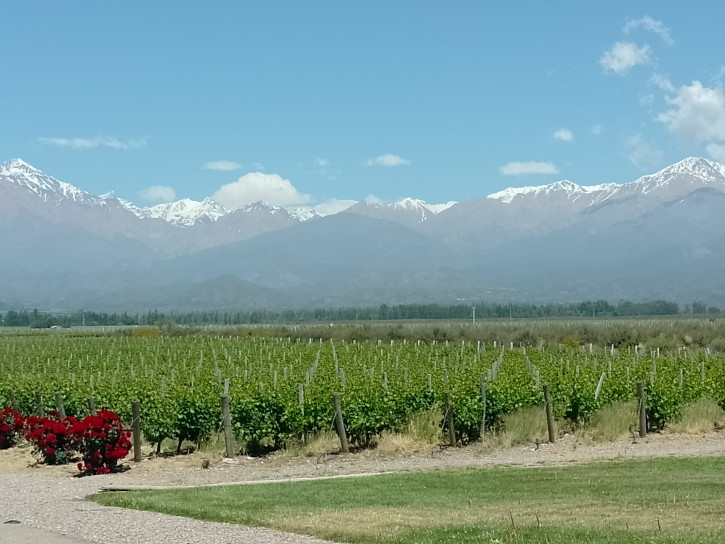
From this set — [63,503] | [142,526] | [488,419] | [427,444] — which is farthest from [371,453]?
[142,526]

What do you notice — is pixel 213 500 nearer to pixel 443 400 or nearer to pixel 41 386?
pixel 443 400

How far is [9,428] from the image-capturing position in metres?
24.0

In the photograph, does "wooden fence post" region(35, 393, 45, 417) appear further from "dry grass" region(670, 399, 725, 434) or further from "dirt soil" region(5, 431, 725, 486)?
"dry grass" region(670, 399, 725, 434)

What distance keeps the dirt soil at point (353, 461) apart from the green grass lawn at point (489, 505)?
225 centimetres

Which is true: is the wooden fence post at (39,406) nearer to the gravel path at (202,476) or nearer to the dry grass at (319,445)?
the gravel path at (202,476)

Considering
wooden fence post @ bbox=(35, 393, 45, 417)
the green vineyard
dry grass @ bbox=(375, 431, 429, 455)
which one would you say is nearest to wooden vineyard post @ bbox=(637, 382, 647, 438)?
the green vineyard

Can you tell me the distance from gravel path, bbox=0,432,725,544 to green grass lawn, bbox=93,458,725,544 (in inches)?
26.3

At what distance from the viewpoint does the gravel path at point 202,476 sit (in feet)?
37.2

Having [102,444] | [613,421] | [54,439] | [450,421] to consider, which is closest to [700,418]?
[613,421]

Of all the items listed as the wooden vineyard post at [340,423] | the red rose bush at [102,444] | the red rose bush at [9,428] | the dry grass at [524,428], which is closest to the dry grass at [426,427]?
the dry grass at [524,428]

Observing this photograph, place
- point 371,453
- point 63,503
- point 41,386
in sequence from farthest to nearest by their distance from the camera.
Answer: point 41,386 → point 371,453 → point 63,503

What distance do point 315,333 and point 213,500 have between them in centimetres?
7038

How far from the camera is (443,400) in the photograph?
2348 centimetres

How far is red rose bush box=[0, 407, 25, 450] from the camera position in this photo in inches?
939
